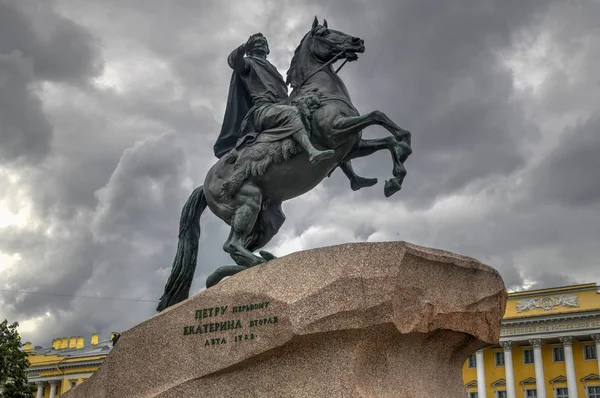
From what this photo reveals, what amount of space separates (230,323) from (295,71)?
3.32m

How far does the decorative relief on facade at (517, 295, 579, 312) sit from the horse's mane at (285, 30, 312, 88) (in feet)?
151

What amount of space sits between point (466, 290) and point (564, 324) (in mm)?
46992

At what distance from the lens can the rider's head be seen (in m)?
9.45

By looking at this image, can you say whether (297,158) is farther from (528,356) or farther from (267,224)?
(528,356)

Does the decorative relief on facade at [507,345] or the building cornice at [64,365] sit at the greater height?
the decorative relief on facade at [507,345]

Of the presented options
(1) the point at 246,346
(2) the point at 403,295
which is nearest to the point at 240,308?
(1) the point at 246,346

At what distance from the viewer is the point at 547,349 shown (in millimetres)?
52688

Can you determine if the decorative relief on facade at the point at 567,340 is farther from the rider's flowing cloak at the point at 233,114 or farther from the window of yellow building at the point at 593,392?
the rider's flowing cloak at the point at 233,114

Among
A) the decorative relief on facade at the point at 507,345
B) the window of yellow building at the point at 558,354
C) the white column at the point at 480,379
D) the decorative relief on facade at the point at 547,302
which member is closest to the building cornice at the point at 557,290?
the decorative relief on facade at the point at 547,302

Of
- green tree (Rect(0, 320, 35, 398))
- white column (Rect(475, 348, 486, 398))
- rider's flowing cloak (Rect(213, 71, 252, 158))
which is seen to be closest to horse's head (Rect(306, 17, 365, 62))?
rider's flowing cloak (Rect(213, 71, 252, 158))

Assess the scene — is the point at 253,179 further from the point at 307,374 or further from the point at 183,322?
the point at 307,374

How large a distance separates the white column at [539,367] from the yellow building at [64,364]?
32.4 m

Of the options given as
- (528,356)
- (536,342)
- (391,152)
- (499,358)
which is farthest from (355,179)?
(499,358)

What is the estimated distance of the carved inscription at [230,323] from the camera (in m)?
6.88
